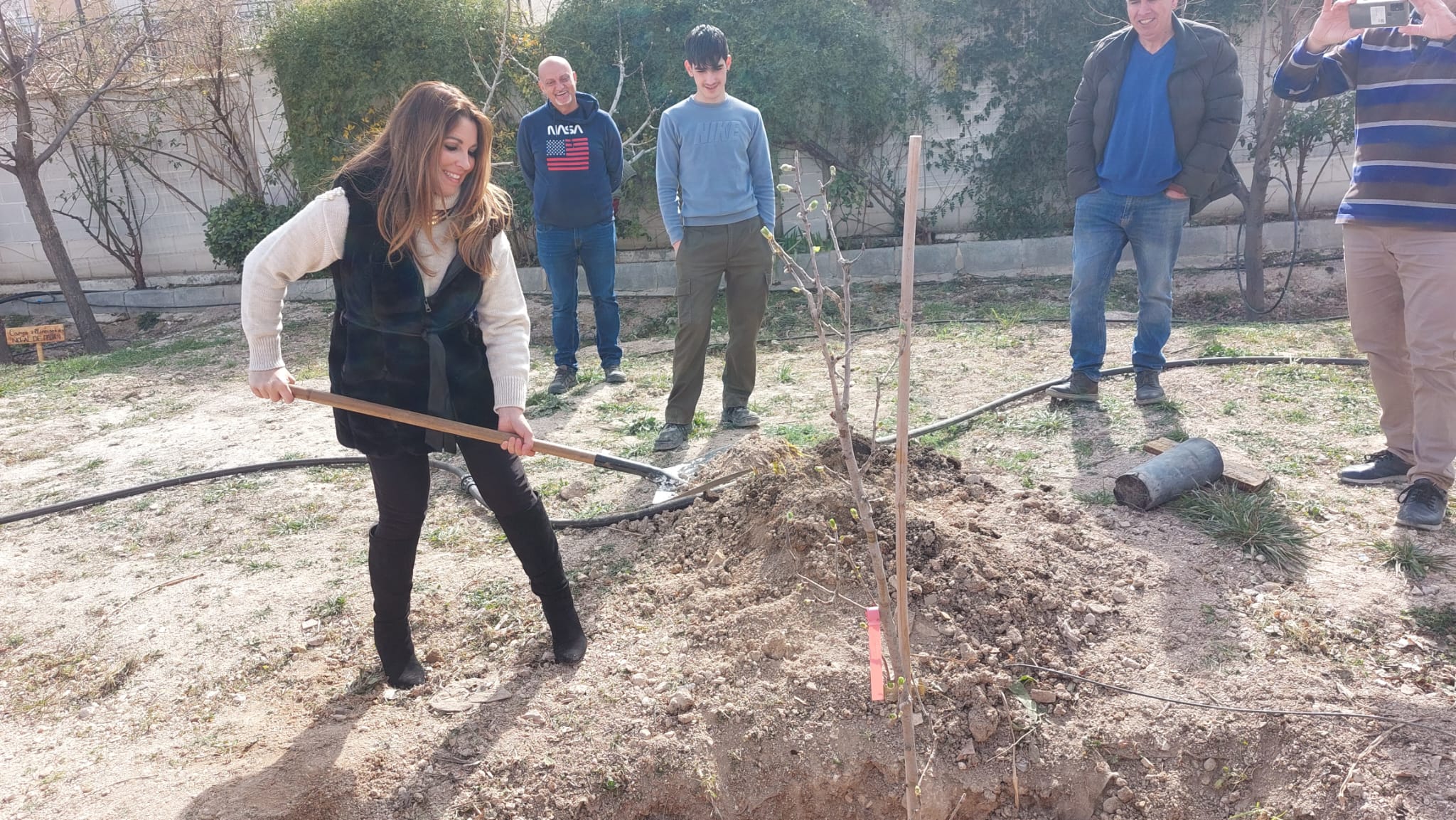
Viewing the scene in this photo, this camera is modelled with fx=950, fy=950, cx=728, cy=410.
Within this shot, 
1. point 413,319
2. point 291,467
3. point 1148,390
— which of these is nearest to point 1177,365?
point 1148,390

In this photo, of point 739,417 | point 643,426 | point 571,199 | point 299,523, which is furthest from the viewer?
point 571,199

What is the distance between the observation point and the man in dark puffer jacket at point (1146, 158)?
4.38 m

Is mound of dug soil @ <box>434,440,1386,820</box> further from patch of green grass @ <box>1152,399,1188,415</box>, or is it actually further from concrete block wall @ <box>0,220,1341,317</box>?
concrete block wall @ <box>0,220,1341,317</box>

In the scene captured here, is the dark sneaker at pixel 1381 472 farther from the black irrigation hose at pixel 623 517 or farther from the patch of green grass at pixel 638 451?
the patch of green grass at pixel 638 451

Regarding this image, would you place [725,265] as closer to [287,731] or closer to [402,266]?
[402,266]

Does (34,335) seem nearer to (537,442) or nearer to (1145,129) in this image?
(537,442)

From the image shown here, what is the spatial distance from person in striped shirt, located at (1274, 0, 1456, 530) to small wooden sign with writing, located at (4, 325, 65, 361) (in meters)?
10.4

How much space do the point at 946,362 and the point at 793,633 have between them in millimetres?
3387

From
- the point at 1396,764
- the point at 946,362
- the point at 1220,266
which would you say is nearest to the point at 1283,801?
the point at 1396,764

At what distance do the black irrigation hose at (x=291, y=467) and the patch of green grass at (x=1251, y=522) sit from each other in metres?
1.94

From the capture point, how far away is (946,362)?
5.95m

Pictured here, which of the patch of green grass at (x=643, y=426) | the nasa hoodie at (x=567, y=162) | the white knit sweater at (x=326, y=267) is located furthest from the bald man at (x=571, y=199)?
the white knit sweater at (x=326, y=267)

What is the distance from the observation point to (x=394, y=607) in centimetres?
277

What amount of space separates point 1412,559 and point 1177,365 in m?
2.28
